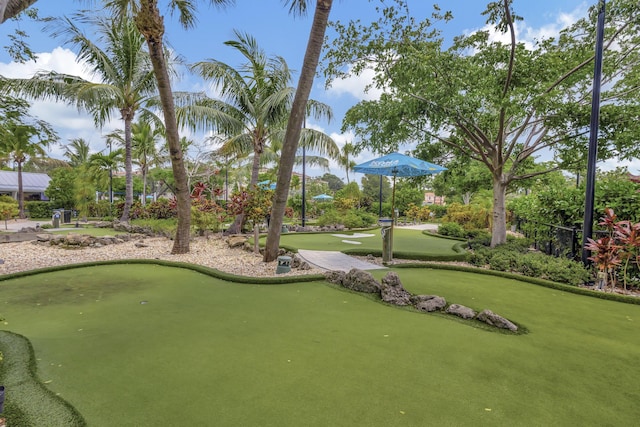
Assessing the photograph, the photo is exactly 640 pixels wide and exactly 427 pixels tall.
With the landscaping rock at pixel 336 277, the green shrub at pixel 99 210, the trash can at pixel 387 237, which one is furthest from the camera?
the green shrub at pixel 99 210

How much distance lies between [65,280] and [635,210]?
10.2 m

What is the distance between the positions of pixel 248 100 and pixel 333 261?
277 inches

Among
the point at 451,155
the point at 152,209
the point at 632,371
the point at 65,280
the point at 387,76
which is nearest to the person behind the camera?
the point at 632,371

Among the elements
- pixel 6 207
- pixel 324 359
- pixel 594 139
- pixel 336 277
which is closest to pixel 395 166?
pixel 336 277

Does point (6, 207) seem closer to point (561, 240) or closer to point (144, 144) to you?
point (144, 144)

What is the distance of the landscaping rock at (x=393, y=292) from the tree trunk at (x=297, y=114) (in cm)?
311

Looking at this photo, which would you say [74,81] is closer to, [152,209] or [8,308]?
[152,209]

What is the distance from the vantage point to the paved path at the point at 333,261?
6923 mm

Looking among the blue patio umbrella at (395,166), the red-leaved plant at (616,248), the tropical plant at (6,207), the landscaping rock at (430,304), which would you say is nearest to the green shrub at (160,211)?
the tropical plant at (6,207)

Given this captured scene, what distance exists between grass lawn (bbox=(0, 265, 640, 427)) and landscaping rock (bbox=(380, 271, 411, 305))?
0.81 feet

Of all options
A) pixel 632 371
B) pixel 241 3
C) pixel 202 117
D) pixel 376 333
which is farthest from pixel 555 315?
pixel 202 117

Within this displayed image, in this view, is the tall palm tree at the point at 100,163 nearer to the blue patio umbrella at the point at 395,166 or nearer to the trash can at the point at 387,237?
the blue patio umbrella at the point at 395,166

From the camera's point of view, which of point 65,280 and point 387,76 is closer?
point 65,280

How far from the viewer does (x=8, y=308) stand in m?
4.25
